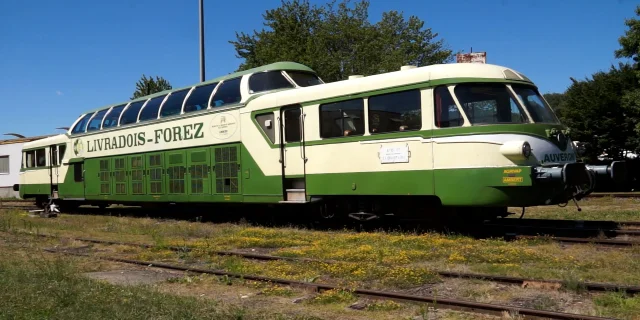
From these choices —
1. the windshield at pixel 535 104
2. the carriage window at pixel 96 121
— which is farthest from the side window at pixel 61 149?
the windshield at pixel 535 104

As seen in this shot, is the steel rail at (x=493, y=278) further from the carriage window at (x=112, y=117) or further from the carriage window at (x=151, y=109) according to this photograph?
the carriage window at (x=112, y=117)

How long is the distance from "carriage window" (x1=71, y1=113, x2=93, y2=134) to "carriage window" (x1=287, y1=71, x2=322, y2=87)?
30.8 feet

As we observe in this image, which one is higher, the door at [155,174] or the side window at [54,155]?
the side window at [54,155]

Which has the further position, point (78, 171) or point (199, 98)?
point (78, 171)

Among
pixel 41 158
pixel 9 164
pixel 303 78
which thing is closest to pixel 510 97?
pixel 303 78

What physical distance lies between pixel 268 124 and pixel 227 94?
1.97 meters

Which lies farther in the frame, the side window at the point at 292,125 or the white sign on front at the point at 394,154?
the side window at the point at 292,125

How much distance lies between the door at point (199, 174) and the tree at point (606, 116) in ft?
76.9

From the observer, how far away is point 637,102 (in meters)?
27.3

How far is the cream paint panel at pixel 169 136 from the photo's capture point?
14523 mm

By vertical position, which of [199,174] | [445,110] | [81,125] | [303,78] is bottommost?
[199,174]

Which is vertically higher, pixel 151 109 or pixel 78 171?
pixel 151 109

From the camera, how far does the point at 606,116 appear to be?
3278 centimetres

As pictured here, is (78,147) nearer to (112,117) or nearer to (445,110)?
(112,117)
